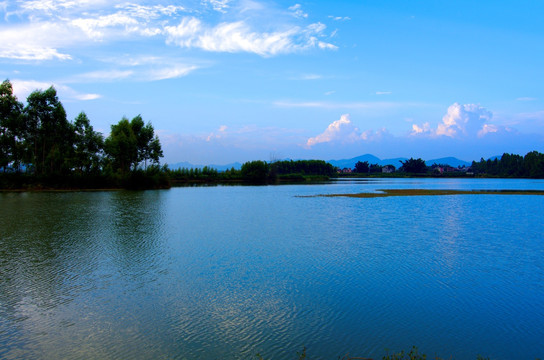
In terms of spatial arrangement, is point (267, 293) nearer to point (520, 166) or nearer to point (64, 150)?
point (64, 150)

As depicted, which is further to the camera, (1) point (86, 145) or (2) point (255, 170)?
(2) point (255, 170)

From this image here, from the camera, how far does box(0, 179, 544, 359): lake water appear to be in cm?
685

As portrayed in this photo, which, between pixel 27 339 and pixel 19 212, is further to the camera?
pixel 19 212

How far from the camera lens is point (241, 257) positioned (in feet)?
46.0

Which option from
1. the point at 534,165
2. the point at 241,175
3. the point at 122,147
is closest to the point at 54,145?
the point at 122,147

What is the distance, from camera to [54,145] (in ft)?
180

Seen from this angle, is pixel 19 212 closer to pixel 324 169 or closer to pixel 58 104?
pixel 58 104

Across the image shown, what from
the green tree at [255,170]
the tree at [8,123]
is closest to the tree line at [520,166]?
the green tree at [255,170]

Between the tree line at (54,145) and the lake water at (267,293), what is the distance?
38.7 m

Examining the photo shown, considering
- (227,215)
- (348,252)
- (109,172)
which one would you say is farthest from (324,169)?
(348,252)

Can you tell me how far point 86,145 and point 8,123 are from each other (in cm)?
1044

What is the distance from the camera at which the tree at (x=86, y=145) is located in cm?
5689

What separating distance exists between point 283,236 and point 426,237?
709 cm

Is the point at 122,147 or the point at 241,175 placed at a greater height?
the point at 122,147
